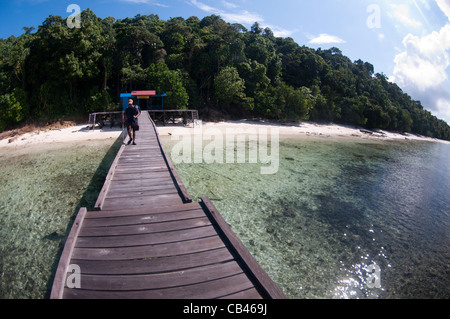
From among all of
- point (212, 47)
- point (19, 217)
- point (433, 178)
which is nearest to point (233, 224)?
point (19, 217)

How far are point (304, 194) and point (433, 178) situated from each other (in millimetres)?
12203

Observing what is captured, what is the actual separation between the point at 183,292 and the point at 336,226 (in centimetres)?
620

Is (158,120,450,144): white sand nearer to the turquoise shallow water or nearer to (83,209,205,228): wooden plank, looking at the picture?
the turquoise shallow water

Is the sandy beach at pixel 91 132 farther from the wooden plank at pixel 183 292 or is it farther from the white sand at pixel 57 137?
the wooden plank at pixel 183 292

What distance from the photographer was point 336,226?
7242 millimetres

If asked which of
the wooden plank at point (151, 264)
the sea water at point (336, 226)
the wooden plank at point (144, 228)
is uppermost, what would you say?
the wooden plank at point (144, 228)

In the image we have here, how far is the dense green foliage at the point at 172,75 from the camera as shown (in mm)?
22438

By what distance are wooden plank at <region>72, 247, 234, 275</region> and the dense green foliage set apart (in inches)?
915

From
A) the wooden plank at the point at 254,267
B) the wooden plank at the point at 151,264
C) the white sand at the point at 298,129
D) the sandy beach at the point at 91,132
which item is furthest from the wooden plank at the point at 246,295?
the white sand at the point at 298,129

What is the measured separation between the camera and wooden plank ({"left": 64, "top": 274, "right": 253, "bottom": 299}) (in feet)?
8.86

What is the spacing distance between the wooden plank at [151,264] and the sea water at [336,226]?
2.41 m

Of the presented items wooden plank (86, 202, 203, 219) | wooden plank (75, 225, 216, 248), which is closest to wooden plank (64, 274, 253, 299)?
wooden plank (75, 225, 216, 248)

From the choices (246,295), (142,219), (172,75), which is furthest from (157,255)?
(172,75)
